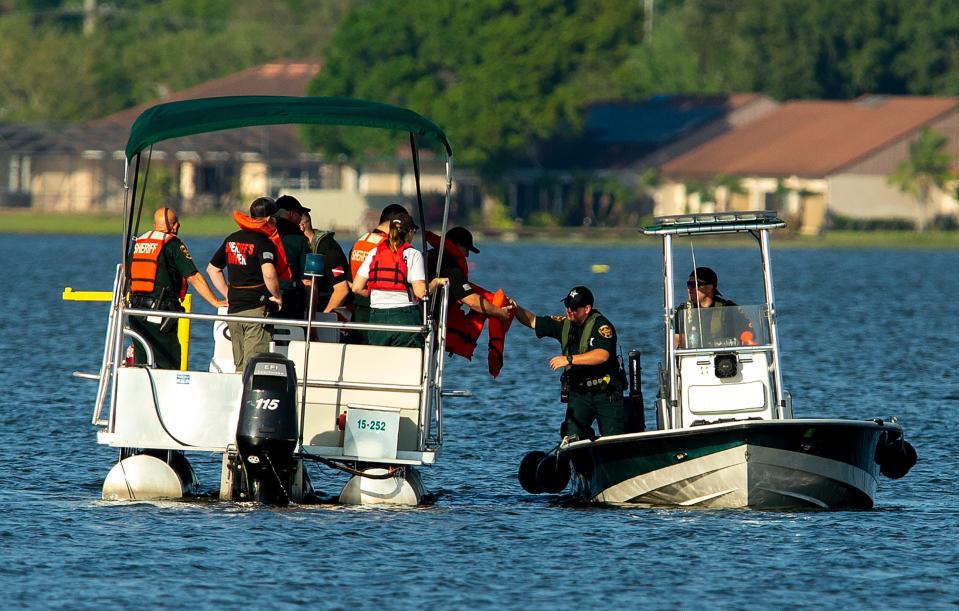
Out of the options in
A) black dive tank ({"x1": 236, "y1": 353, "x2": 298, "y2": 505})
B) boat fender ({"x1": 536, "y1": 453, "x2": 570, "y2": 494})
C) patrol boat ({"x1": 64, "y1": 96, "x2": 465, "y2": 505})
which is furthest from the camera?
boat fender ({"x1": 536, "y1": 453, "x2": 570, "y2": 494})

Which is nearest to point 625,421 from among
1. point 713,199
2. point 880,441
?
point 880,441

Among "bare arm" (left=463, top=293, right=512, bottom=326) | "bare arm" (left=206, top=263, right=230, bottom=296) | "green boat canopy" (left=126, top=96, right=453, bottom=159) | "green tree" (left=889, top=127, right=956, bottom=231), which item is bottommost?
"bare arm" (left=463, top=293, right=512, bottom=326)

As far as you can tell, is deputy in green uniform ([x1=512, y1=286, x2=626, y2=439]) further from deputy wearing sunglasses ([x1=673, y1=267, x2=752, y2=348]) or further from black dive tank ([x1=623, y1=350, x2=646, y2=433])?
deputy wearing sunglasses ([x1=673, y1=267, x2=752, y2=348])

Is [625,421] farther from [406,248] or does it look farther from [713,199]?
[713,199]

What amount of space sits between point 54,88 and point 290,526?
106 m

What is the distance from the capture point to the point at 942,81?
107938 mm

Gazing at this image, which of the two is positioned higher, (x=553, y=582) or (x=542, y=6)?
(x=542, y=6)

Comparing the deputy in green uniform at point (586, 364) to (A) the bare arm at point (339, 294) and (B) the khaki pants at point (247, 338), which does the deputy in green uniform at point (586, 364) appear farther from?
(B) the khaki pants at point (247, 338)

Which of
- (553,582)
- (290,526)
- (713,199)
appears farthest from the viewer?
(713,199)

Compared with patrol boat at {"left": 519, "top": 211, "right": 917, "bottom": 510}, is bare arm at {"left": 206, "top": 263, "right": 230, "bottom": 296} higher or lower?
higher

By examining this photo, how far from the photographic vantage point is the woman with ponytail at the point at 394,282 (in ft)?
53.3

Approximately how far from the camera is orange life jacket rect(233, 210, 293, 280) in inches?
647

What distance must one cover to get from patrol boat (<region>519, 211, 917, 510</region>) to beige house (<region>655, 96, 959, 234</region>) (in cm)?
7082

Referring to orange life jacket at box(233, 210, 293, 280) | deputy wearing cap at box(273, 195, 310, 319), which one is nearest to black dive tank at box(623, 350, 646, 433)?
deputy wearing cap at box(273, 195, 310, 319)
